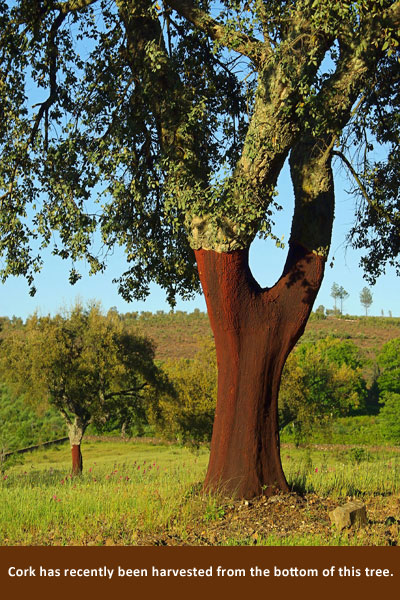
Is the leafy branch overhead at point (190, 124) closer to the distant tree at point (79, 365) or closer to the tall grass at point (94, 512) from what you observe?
the tall grass at point (94, 512)

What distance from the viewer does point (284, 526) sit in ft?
27.4

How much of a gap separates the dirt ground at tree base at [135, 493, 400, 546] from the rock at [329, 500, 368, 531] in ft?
0.27

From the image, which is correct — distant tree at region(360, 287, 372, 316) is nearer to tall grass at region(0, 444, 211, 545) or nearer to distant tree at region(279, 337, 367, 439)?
distant tree at region(279, 337, 367, 439)

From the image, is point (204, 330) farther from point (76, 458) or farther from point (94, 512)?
point (94, 512)

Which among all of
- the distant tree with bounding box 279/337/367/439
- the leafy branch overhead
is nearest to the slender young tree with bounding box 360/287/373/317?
the distant tree with bounding box 279/337/367/439

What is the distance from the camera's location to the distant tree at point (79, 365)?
2683 centimetres

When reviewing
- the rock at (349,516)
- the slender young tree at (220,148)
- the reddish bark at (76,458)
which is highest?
the slender young tree at (220,148)

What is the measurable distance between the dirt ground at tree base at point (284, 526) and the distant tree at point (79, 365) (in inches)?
716

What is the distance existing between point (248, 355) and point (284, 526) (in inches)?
108

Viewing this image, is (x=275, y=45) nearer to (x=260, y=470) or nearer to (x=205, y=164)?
(x=205, y=164)

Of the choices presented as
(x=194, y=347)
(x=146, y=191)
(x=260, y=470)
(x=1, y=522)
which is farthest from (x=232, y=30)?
(x=194, y=347)

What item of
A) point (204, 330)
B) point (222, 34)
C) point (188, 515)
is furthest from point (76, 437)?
point (204, 330)

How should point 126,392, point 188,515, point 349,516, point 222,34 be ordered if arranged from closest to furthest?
point 349,516 → point 188,515 → point 222,34 → point 126,392

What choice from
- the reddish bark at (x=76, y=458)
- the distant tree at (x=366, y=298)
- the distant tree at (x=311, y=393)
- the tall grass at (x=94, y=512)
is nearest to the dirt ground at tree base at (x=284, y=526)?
the tall grass at (x=94, y=512)
